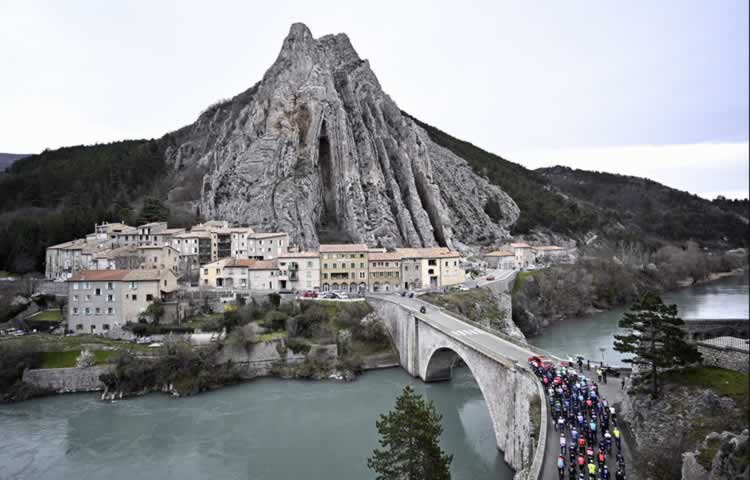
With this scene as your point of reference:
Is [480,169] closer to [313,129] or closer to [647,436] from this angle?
[313,129]

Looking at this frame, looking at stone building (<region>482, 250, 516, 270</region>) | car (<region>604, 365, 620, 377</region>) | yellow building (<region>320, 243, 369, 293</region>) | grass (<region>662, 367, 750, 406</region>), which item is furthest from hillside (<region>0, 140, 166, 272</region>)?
grass (<region>662, 367, 750, 406</region>)

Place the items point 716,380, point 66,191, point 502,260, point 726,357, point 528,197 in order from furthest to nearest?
point 528,197
point 66,191
point 502,260
point 726,357
point 716,380

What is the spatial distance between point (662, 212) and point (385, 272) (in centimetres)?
2646

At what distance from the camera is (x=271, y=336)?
3381 cm

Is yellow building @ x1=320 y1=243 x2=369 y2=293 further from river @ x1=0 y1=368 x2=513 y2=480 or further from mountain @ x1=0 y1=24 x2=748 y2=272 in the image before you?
mountain @ x1=0 y1=24 x2=748 y2=272

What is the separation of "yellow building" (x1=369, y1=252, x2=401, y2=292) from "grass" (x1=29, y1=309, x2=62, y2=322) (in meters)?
27.7

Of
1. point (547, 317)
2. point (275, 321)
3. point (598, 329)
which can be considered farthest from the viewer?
point (547, 317)

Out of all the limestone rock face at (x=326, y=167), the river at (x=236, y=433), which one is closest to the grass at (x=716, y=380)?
the river at (x=236, y=433)

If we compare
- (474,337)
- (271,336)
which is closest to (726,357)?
(474,337)

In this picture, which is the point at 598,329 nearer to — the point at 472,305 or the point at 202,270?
the point at 472,305

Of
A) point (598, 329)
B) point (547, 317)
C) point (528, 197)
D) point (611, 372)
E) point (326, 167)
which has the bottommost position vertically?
point (598, 329)

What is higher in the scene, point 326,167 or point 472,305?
point 326,167

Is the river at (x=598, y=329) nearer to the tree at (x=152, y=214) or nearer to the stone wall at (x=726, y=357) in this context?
the stone wall at (x=726, y=357)

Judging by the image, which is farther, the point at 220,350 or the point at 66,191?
the point at 66,191
